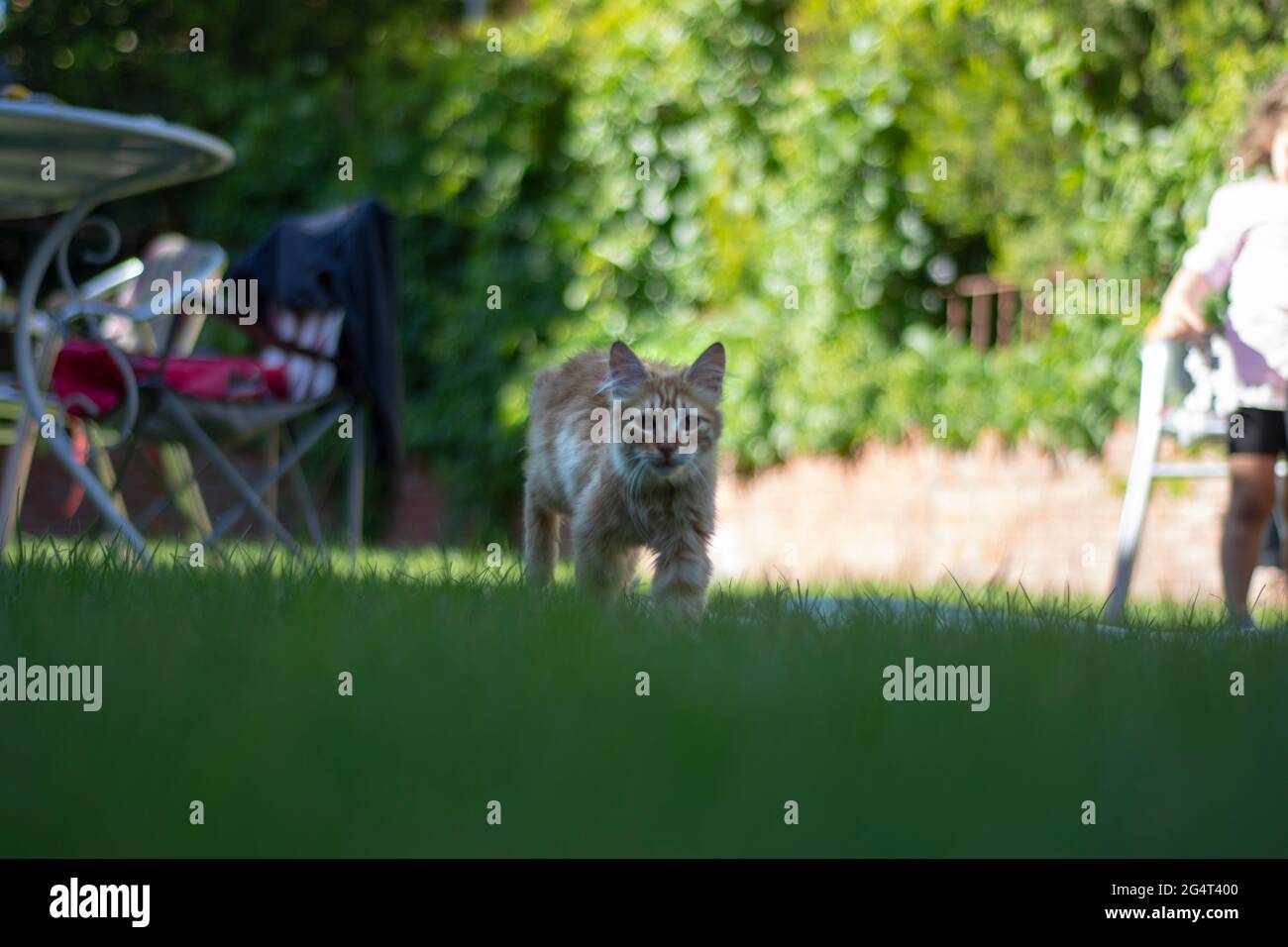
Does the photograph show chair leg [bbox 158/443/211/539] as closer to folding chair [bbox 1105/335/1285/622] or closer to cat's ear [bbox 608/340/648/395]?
cat's ear [bbox 608/340/648/395]

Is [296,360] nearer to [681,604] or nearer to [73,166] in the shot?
[73,166]

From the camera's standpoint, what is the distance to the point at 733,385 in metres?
6.65

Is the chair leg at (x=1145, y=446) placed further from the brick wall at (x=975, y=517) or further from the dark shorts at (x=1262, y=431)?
the brick wall at (x=975, y=517)

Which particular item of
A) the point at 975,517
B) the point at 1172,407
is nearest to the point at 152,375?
the point at 1172,407

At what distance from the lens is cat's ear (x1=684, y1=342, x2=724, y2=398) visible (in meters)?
3.10

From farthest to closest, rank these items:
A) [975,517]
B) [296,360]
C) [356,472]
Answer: [975,517] < [356,472] < [296,360]

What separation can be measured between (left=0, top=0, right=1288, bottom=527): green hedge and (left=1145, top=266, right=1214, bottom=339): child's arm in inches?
65.7

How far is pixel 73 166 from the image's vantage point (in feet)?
12.5

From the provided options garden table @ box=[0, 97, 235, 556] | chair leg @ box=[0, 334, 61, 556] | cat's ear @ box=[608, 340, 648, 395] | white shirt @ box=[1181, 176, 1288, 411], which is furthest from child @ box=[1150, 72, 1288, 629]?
chair leg @ box=[0, 334, 61, 556]

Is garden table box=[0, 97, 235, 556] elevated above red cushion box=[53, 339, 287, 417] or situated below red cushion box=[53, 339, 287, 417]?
above

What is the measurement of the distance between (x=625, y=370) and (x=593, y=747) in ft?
4.66
